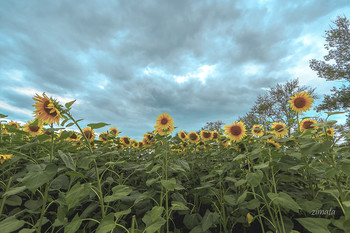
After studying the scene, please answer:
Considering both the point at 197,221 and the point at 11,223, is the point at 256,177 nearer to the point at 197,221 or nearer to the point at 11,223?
the point at 197,221

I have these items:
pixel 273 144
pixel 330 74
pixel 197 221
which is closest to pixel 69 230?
pixel 197 221

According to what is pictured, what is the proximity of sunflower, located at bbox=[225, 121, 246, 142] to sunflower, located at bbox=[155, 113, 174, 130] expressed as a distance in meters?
0.91

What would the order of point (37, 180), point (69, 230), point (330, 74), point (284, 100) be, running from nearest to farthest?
point (37, 180)
point (69, 230)
point (330, 74)
point (284, 100)

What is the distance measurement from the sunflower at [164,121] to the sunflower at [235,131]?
909 mm

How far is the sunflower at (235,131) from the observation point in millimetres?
2948

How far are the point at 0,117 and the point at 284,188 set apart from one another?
3.48 metres

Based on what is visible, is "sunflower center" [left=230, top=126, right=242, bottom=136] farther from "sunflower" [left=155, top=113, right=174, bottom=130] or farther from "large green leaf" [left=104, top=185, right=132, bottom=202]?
"large green leaf" [left=104, top=185, right=132, bottom=202]

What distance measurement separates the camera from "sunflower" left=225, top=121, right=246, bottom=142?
295 cm

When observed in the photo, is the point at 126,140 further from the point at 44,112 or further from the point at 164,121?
the point at 44,112

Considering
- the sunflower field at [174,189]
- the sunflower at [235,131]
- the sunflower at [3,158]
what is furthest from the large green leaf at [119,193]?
the sunflower at [235,131]

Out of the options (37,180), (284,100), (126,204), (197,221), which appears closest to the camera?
(37,180)

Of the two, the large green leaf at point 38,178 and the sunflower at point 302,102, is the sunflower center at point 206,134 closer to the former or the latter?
the sunflower at point 302,102

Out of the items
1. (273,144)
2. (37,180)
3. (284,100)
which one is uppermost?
(284,100)

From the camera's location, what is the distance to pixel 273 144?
8.79ft
